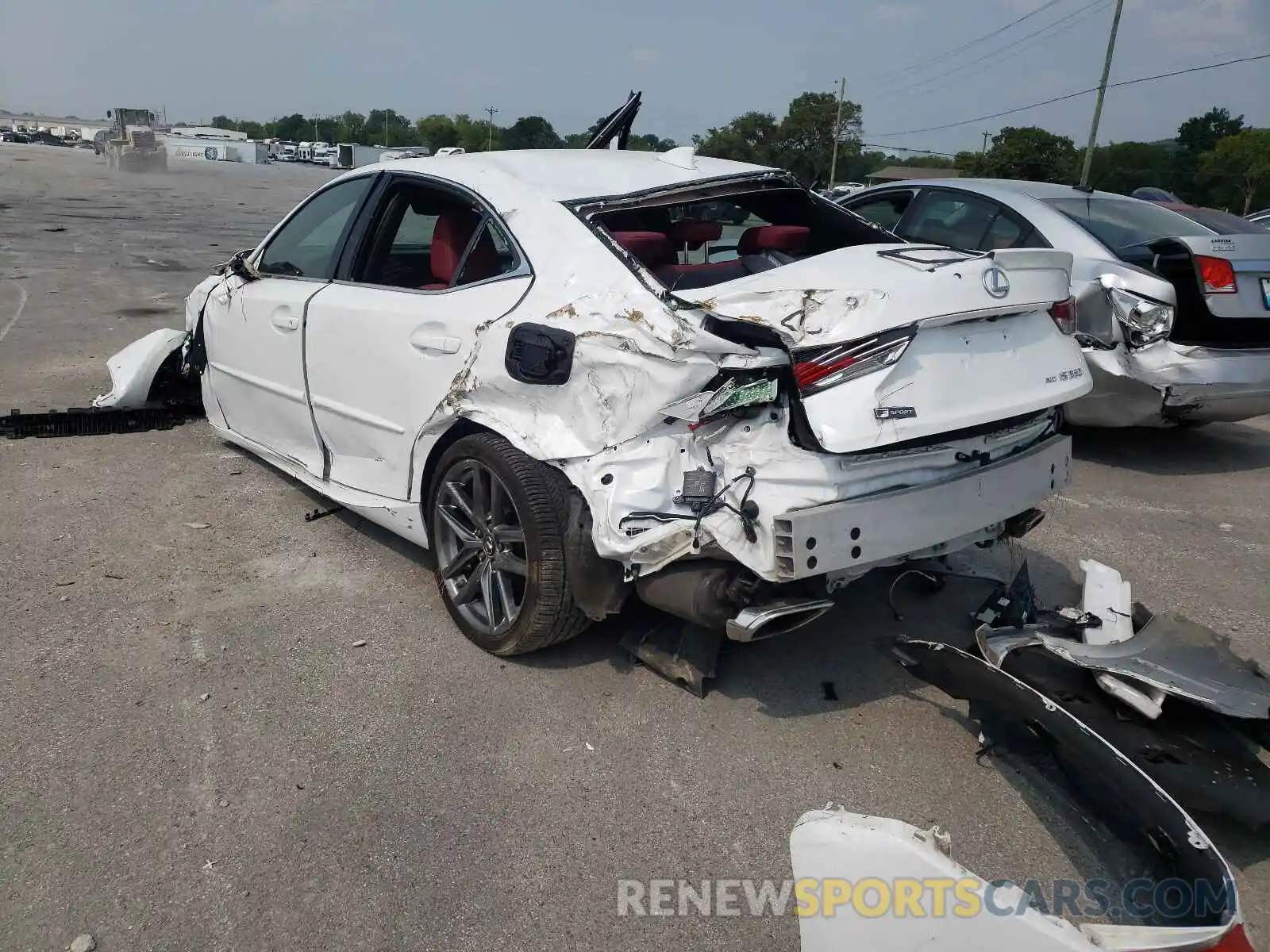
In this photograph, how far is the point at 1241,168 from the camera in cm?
5266

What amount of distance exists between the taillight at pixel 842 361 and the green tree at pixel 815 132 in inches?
2775

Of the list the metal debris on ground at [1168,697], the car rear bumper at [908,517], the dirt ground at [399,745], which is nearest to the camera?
the dirt ground at [399,745]

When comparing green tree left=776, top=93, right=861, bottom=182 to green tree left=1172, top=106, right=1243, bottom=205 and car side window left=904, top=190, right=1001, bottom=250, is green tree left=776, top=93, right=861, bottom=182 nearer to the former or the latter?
green tree left=1172, top=106, right=1243, bottom=205

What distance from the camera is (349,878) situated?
2.46 metres

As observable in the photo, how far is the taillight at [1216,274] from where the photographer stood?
5633 millimetres

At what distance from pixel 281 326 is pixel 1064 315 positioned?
3.31 meters

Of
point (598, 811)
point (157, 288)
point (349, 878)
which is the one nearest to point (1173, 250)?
point (598, 811)

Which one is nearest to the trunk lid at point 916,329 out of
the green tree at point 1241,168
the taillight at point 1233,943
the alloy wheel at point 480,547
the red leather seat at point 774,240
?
the red leather seat at point 774,240

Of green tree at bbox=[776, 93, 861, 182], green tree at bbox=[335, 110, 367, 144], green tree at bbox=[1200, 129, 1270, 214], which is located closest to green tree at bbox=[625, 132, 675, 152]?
green tree at bbox=[1200, 129, 1270, 214]

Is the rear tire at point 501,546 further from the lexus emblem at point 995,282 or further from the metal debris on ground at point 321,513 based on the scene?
the lexus emblem at point 995,282

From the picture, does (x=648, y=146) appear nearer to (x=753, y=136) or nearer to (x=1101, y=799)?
(x=1101, y=799)

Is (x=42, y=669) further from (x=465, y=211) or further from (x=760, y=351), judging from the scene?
(x=760, y=351)

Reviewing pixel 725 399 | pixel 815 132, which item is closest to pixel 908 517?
pixel 725 399

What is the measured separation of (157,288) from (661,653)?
36.1 feet
